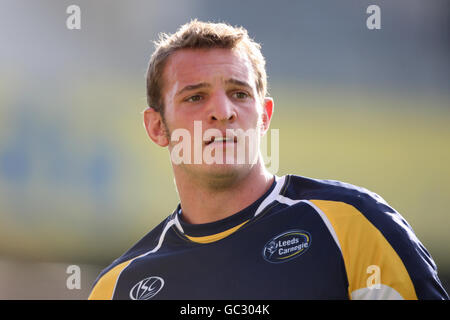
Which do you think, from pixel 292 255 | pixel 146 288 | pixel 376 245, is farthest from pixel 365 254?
pixel 146 288

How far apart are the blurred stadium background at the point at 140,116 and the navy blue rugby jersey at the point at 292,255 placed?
11.4 feet

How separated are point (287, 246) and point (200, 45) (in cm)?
87

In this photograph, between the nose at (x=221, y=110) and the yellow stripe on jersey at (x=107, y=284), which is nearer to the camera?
the nose at (x=221, y=110)

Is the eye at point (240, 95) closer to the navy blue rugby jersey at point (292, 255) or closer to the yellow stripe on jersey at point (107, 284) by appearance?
the navy blue rugby jersey at point (292, 255)

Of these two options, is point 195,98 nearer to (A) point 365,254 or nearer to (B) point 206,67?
(B) point 206,67

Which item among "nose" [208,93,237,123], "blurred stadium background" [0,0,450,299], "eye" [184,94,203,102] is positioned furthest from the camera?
"blurred stadium background" [0,0,450,299]

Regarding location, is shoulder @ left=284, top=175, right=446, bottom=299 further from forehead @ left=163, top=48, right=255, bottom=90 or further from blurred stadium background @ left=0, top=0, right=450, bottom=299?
blurred stadium background @ left=0, top=0, right=450, bottom=299

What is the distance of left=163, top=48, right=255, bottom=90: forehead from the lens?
2139mm

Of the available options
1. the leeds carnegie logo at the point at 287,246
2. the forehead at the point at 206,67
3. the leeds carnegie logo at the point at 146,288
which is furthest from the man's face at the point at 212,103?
the leeds carnegie logo at the point at 146,288

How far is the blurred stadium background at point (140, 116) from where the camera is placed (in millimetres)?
5656

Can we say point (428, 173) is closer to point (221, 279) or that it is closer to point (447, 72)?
point (447, 72)

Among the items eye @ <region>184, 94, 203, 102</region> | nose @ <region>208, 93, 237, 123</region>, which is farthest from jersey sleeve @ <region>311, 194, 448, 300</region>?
eye @ <region>184, 94, 203, 102</region>

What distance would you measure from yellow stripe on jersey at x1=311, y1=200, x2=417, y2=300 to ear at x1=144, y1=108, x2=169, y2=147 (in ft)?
2.60
